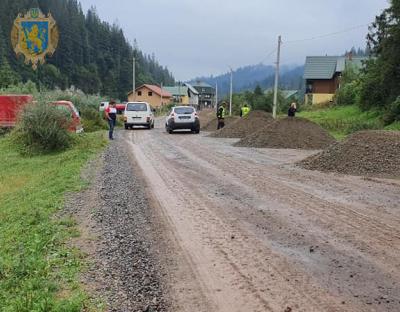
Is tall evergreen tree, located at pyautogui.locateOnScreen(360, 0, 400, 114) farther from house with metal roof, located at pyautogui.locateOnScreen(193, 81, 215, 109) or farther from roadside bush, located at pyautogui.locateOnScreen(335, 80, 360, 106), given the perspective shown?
house with metal roof, located at pyautogui.locateOnScreen(193, 81, 215, 109)

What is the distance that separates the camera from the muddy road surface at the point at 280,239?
4.62 meters

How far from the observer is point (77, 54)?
115 m

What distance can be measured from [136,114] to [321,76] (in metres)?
55.4

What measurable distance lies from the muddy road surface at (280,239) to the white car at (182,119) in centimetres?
1643

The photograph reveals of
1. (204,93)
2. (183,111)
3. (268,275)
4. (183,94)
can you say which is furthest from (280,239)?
(204,93)

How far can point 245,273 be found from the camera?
5227 mm

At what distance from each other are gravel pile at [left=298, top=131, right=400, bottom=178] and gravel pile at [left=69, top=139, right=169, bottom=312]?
549 cm

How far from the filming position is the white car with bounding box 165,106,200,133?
28.5m

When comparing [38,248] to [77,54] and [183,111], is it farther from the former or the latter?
[77,54]

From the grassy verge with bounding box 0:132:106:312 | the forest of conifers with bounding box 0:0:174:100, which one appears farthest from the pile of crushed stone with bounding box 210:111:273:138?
the forest of conifers with bounding box 0:0:174:100

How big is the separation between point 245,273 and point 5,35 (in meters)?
100

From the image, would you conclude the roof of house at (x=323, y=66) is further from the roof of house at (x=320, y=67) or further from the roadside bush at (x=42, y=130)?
the roadside bush at (x=42, y=130)

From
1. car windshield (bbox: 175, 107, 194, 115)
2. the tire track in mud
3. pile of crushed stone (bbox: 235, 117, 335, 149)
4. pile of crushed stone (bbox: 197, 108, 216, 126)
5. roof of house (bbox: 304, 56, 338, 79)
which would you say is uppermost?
roof of house (bbox: 304, 56, 338, 79)

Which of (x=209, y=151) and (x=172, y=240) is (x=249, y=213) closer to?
(x=172, y=240)
